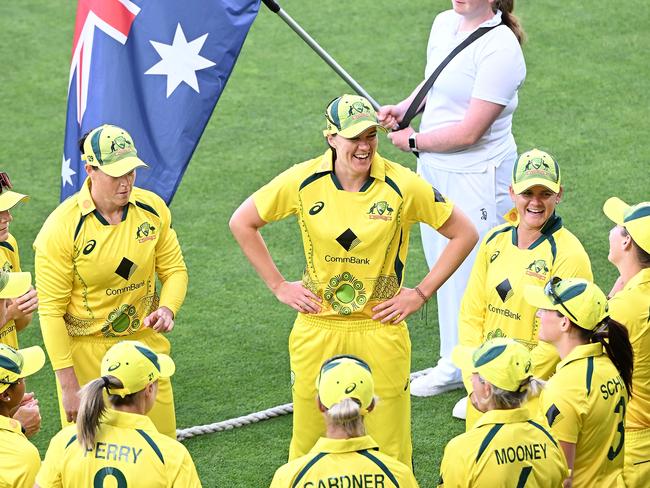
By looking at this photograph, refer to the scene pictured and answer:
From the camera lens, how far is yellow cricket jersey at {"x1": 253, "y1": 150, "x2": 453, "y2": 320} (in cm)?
542

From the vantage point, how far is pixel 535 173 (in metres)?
5.69

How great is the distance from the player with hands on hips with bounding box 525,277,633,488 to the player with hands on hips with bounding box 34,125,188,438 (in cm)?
194

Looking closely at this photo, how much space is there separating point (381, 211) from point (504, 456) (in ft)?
4.76

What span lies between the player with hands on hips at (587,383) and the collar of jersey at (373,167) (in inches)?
38.8

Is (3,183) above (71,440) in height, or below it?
above

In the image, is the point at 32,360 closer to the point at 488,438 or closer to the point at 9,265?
the point at 9,265

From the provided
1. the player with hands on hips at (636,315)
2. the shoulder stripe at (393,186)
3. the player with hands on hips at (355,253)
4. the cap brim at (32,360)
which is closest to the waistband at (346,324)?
the player with hands on hips at (355,253)

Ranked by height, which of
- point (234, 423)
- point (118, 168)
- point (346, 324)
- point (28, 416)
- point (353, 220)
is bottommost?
point (28, 416)

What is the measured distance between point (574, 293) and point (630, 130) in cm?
620

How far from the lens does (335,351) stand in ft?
18.1

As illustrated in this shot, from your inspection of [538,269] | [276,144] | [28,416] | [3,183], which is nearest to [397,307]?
[538,269]

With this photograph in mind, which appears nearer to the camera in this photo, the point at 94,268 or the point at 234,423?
the point at 94,268

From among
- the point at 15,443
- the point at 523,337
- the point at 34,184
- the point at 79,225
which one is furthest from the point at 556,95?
the point at 15,443

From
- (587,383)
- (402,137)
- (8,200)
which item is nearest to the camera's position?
(587,383)
